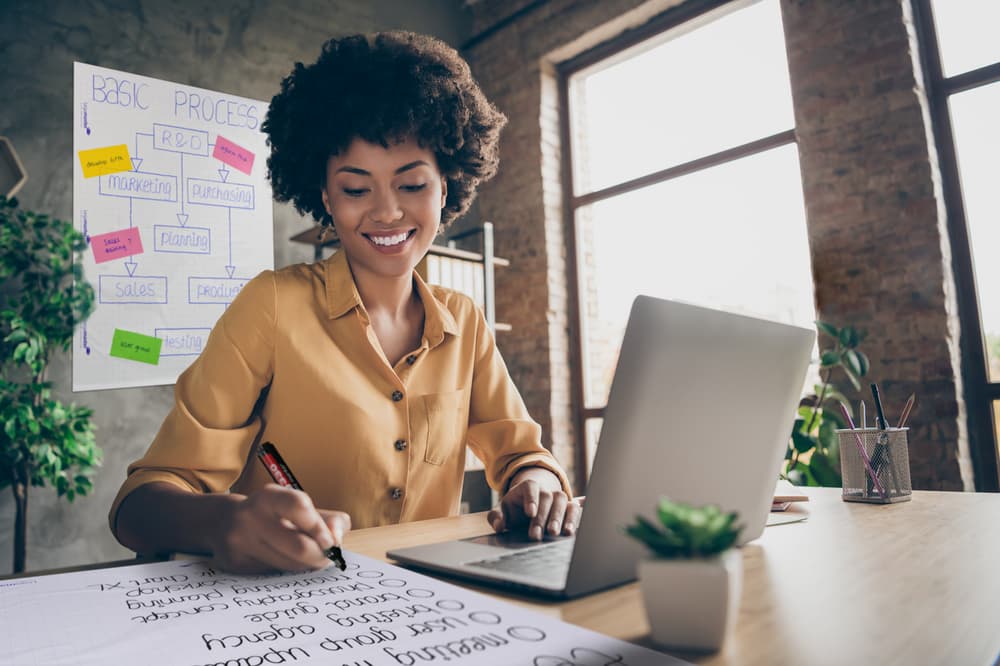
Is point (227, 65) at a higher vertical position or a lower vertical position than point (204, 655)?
higher

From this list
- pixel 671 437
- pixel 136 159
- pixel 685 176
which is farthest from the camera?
pixel 685 176

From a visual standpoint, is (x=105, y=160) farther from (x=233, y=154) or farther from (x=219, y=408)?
→ (x=219, y=408)

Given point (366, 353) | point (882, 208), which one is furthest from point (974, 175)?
point (366, 353)

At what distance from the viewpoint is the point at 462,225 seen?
429 centimetres

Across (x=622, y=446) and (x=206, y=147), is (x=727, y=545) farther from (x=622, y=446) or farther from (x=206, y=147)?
(x=206, y=147)

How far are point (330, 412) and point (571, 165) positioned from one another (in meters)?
3.30

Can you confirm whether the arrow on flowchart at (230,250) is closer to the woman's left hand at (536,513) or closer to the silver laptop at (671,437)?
the woman's left hand at (536,513)

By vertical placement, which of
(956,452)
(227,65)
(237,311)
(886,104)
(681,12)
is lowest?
(956,452)

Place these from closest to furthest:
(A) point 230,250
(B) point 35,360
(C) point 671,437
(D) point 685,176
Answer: (C) point 671,437, (B) point 35,360, (A) point 230,250, (D) point 685,176

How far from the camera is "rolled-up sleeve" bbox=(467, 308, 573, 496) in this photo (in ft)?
4.24

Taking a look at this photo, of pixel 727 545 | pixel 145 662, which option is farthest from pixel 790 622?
pixel 145 662

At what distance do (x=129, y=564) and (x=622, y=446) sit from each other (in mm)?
646

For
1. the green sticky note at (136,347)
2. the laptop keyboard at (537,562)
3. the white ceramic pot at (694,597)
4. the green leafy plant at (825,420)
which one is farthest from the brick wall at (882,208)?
the green sticky note at (136,347)

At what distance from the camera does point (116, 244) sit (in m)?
2.85
